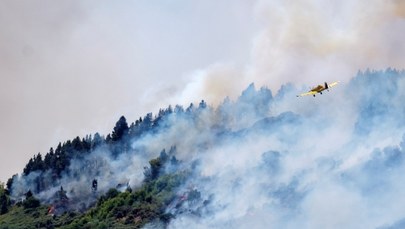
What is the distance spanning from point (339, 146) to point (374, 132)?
835cm

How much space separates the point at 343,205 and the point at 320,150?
31489mm

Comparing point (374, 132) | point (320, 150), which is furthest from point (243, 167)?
point (374, 132)

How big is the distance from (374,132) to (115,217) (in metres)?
60.6

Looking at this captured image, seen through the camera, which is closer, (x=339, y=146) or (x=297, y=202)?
(x=297, y=202)

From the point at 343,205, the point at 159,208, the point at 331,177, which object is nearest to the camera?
the point at 343,205

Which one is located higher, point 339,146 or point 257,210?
point 339,146

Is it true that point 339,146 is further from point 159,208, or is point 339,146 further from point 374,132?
point 159,208

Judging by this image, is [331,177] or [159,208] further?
[159,208]

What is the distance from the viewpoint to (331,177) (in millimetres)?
175625

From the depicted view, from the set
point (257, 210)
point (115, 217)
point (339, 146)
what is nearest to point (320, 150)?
point (339, 146)

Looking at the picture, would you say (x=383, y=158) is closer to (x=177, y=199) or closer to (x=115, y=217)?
(x=177, y=199)

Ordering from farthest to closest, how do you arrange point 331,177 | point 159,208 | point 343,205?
point 159,208
point 331,177
point 343,205

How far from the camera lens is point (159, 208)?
18962cm

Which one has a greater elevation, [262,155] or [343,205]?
[262,155]
